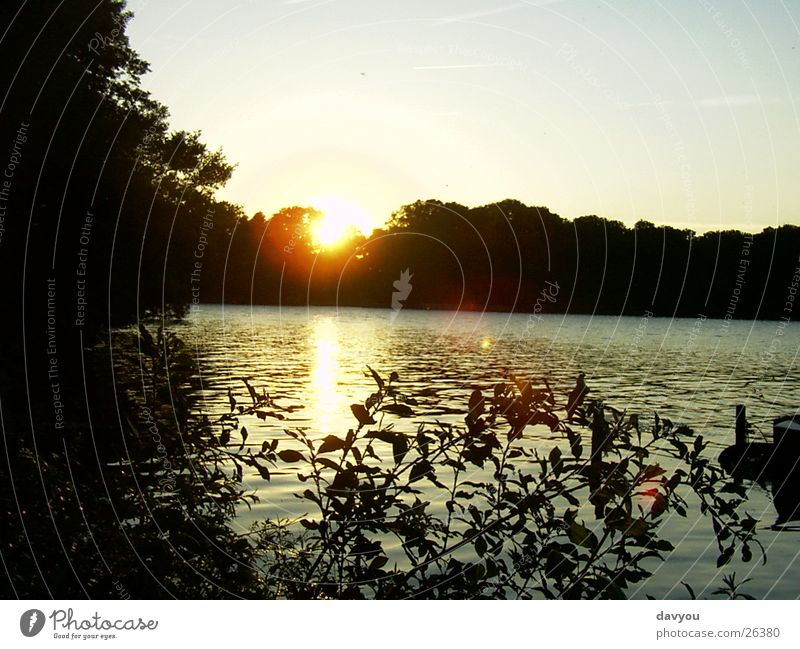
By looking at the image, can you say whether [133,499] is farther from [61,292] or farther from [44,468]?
[61,292]

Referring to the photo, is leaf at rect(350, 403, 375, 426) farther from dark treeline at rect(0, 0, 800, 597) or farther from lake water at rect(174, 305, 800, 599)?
dark treeline at rect(0, 0, 800, 597)

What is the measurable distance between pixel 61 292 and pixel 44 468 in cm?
2311

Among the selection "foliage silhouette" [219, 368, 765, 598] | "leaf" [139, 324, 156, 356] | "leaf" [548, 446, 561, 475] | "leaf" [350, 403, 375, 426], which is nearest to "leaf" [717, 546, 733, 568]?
"foliage silhouette" [219, 368, 765, 598]

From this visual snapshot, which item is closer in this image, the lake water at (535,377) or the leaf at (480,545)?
the leaf at (480,545)

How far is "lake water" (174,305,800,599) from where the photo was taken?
14883 mm

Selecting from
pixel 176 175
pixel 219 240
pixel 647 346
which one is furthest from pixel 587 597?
pixel 647 346

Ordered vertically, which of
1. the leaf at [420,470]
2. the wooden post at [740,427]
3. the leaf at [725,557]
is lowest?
the wooden post at [740,427]

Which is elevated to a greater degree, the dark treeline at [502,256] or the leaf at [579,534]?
the dark treeline at [502,256]

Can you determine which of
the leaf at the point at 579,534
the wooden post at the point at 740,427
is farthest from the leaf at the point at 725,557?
the wooden post at the point at 740,427

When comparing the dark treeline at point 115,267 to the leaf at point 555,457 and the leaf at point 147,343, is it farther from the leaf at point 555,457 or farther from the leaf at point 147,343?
the leaf at point 555,457

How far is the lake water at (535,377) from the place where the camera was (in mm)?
14883

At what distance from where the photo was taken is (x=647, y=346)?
8275 cm

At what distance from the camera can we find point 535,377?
8.31m

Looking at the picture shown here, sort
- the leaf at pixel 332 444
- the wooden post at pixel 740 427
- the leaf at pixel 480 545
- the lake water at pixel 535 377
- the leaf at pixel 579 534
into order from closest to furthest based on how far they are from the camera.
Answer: the leaf at pixel 579 534
the leaf at pixel 332 444
the leaf at pixel 480 545
the lake water at pixel 535 377
the wooden post at pixel 740 427
